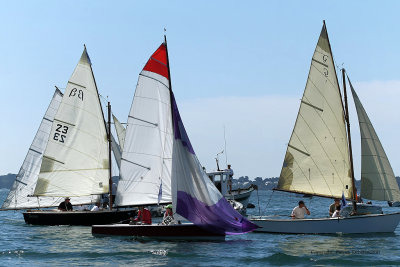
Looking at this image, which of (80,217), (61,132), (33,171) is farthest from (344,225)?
(33,171)

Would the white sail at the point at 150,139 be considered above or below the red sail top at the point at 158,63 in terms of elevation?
below

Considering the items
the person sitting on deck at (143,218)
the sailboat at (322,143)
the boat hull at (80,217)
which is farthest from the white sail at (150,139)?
the boat hull at (80,217)

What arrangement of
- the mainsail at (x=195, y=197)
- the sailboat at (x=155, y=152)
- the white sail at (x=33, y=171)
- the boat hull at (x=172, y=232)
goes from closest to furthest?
the boat hull at (x=172, y=232) → the mainsail at (x=195, y=197) → the sailboat at (x=155, y=152) → the white sail at (x=33, y=171)

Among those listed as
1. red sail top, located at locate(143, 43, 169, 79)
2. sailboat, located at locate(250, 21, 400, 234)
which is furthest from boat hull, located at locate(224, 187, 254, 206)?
red sail top, located at locate(143, 43, 169, 79)

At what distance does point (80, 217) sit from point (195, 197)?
1408 centimetres

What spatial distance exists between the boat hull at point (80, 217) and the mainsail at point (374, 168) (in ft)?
49.2

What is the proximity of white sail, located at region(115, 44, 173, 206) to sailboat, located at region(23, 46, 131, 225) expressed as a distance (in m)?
10.2

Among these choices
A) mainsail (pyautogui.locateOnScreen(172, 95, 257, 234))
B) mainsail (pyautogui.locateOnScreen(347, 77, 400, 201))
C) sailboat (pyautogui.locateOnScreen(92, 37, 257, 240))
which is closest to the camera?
mainsail (pyautogui.locateOnScreen(172, 95, 257, 234))

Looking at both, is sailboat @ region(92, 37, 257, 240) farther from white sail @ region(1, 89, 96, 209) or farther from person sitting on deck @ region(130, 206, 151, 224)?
white sail @ region(1, 89, 96, 209)

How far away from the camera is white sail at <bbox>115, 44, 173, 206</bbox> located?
33062mm

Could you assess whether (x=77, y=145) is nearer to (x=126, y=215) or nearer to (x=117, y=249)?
(x=126, y=215)

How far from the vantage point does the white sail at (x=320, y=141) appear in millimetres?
35969

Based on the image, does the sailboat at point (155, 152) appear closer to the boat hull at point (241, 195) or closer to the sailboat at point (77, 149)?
the sailboat at point (77, 149)

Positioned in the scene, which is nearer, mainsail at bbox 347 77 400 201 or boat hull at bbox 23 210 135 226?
mainsail at bbox 347 77 400 201
